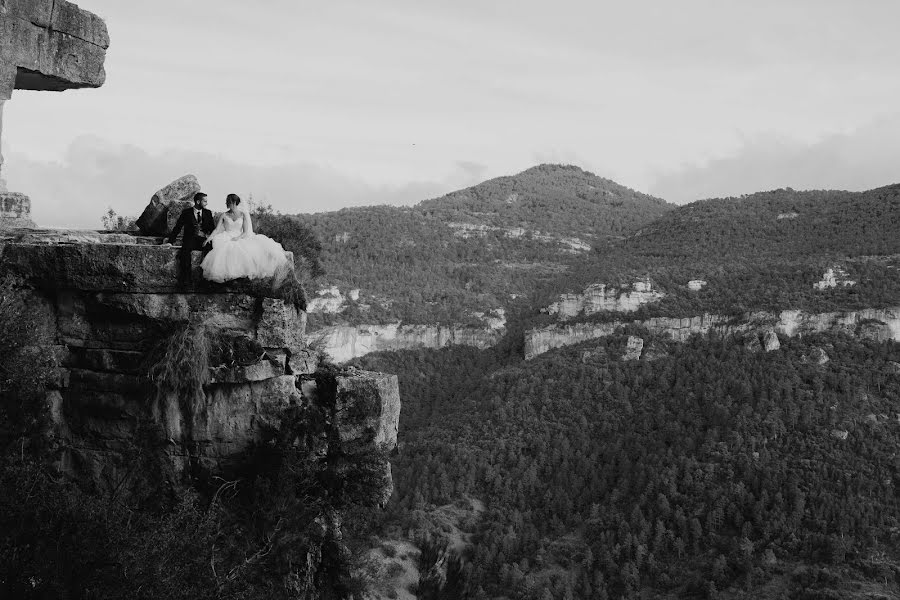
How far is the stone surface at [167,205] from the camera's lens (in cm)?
1127

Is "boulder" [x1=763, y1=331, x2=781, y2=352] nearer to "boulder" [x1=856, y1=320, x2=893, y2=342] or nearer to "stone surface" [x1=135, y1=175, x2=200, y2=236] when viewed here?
"boulder" [x1=856, y1=320, x2=893, y2=342]

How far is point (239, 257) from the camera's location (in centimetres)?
879

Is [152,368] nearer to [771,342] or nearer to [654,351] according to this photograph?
Result: [771,342]

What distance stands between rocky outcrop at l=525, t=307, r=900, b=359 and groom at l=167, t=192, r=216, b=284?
63333 millimetres

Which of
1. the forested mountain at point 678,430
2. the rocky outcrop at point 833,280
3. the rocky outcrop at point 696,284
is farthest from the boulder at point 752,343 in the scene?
the rocky outcrop at point 696,284

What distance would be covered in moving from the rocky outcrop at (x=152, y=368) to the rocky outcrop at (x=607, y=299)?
73713 mm

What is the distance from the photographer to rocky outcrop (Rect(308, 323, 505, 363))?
82375 mm

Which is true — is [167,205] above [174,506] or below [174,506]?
above

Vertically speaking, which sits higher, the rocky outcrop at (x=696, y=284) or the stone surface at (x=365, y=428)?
the rocky outcrop at (x=696, y=284)

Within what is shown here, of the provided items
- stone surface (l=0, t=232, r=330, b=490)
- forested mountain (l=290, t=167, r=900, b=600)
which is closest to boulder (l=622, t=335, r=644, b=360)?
forested mountain (l=290, t=167, r=900, b=600)

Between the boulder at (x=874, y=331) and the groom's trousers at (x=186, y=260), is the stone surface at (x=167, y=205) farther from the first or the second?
the boulder at (x=874, y=331)

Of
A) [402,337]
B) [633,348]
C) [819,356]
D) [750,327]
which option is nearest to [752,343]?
[750,327]

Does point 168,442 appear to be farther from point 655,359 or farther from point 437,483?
point 655,359

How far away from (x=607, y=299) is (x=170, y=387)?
248ft
